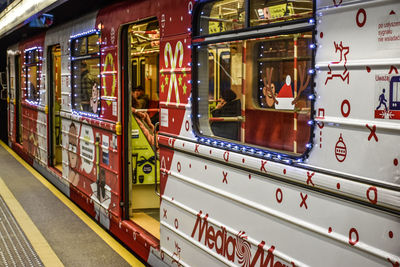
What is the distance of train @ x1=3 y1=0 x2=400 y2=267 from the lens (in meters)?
2.28

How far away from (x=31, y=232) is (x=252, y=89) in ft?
11.2

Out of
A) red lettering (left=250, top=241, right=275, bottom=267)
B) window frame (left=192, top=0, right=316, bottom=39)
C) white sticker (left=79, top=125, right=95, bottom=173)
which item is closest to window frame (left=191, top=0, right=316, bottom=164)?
window frame (left=192, top=0, right=316, bottom=39)

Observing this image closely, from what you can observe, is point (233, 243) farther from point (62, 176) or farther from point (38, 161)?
point (38, 161)

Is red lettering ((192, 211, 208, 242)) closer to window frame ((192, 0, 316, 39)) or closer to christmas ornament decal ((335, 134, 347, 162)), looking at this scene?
window frame ((192, 0, 316, 39))

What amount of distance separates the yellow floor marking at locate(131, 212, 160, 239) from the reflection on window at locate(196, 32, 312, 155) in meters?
1.75

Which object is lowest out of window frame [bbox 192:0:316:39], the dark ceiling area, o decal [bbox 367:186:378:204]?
o decal [bbox 367:186:378:204]

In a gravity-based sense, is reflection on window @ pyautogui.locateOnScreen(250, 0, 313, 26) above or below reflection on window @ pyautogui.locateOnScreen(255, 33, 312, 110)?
above

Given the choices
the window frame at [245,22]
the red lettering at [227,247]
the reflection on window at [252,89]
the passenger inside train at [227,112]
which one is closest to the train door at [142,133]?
the window frame at [245,22]

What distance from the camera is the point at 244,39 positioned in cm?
313

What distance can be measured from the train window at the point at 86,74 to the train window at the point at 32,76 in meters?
2.78

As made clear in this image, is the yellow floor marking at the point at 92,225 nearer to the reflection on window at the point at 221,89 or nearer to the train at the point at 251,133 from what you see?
the train at the point at 251,133

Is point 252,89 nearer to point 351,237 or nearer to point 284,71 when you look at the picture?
point 284,71

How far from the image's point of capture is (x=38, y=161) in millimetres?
9867

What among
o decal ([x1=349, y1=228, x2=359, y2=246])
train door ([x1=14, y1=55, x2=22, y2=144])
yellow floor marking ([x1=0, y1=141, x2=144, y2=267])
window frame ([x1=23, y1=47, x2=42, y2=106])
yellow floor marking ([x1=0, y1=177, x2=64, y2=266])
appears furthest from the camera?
train door ([x1=14, y1=55, x2=22, y2=144])
